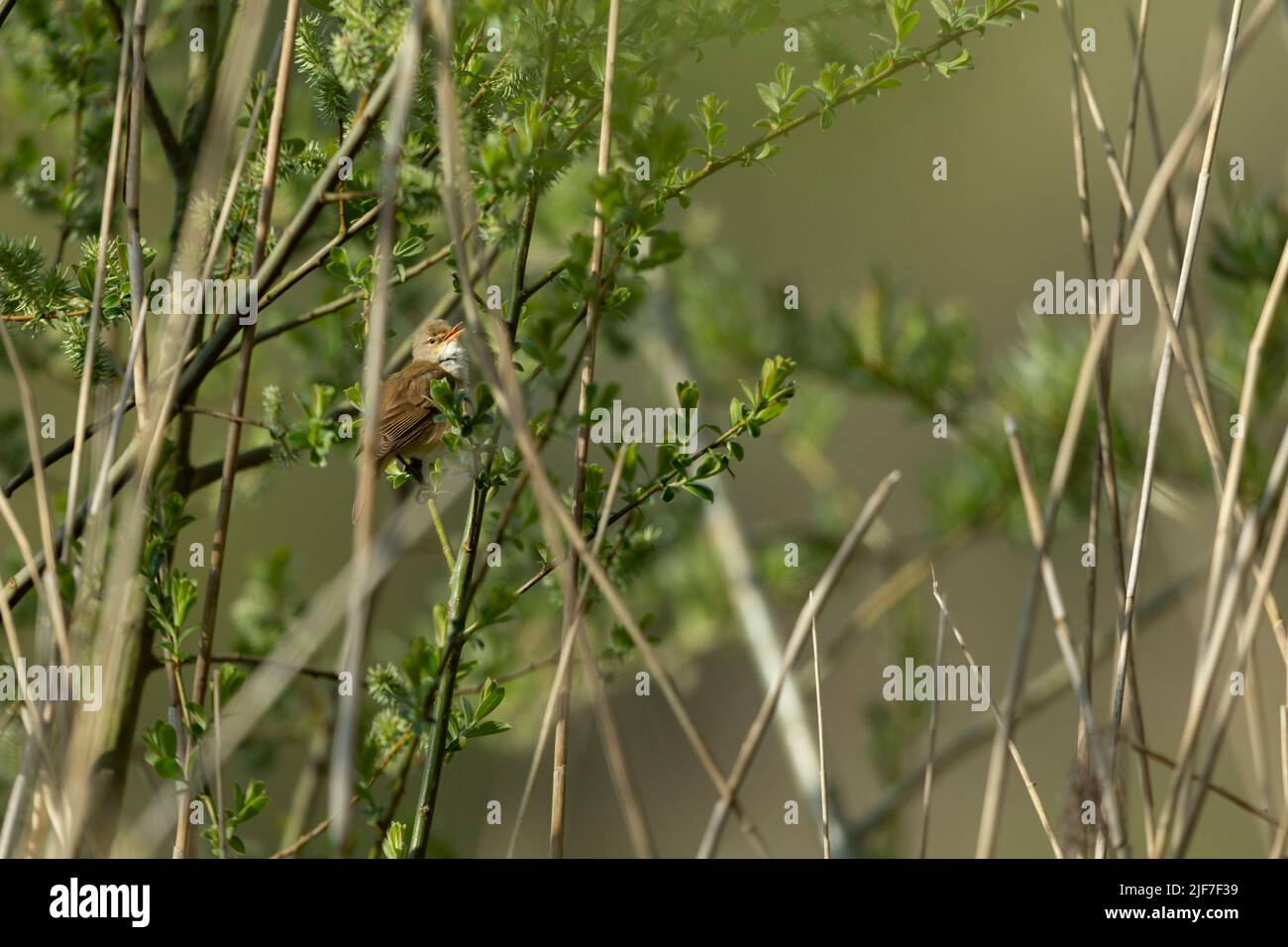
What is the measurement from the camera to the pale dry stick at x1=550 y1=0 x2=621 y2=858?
1466mm

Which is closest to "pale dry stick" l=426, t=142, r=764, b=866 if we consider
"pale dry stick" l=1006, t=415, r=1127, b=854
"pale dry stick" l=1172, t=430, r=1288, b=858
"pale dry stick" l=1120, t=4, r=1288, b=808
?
"pale dry stick" l=1006, t=415, r=1127, b=854

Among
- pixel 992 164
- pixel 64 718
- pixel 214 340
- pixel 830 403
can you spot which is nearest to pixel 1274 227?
pixel 830 403

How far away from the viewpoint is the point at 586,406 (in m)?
1.47

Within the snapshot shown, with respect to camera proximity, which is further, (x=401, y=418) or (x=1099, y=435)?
(x=401, y=418)

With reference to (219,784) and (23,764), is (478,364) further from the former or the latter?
(23,764)

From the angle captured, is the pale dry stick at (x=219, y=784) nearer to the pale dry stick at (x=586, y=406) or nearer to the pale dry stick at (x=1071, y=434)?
the pale dry stick at (x=586, y=406)

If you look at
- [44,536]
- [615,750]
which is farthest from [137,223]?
[615,750]

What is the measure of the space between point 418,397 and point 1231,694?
211 centimetres

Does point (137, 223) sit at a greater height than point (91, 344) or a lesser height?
greater

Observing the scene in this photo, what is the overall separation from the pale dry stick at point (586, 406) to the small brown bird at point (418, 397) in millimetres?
1236

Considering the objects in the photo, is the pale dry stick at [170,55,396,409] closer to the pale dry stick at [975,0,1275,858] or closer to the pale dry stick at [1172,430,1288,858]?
the pale dry stick at [975,0,1275,858]

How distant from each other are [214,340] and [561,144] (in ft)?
1.93

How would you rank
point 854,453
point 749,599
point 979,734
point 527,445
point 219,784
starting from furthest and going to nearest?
1. point 854,453
2. point 749,599
3. point 979,734
4. point 219,784
5. point 527,445

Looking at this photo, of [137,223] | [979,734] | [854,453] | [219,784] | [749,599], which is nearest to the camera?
[219,784]
